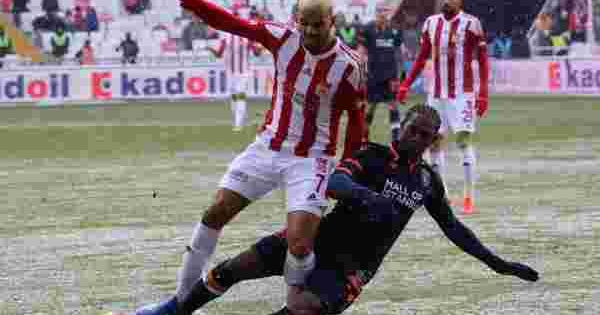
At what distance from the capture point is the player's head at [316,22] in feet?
25.7

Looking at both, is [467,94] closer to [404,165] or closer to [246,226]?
[246,226]

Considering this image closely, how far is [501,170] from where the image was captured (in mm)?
18312

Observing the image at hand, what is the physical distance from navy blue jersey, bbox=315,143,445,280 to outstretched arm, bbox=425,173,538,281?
0.30 ft

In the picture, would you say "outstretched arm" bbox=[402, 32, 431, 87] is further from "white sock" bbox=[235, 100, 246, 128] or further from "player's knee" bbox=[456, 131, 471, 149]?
"white sock" bbox=[235, 100, 246, 128]

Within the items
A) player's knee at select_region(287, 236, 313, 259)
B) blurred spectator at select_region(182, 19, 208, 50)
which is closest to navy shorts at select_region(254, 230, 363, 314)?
player's knee at select_region(287, 236, 313, 259)

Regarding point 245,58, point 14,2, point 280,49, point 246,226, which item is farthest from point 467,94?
point 14,2

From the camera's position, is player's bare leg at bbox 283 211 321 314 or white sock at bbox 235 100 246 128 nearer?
player's bare leg at bbox 283 211 321 314

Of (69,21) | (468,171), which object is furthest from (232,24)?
(69,21)

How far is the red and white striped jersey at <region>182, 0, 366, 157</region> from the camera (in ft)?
26.7

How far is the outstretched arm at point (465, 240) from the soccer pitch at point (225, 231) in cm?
128

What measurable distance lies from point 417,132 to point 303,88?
0.87 m

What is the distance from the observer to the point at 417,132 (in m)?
7.54

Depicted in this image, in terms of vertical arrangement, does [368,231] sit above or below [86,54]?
above

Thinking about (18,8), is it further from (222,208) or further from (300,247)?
(300,247)
